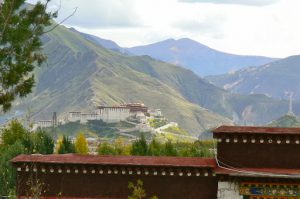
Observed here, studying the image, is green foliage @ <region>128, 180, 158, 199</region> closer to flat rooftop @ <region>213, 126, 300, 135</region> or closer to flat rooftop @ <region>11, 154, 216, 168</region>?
flat rooftop @ <region>11, 154, 216, 168</region>

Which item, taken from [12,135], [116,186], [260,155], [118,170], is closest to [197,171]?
[260,155]

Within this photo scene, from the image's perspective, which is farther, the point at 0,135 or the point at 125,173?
the point at 0,135

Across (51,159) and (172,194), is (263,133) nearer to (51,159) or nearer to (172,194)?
(172,194)

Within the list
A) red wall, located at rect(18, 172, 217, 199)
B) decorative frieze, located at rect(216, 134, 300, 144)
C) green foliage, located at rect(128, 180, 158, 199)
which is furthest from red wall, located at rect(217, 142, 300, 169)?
green foliage, located at rect(128, 180, 158, 199)

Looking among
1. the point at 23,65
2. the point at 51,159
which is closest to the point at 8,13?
the point at 23,65

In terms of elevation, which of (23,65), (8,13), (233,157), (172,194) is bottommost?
(172,194)

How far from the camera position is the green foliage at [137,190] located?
859 inches

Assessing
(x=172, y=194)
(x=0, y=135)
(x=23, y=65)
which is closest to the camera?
(x=23, y=65)

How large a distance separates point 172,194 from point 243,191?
9.29ft

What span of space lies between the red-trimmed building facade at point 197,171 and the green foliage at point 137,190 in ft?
0.81

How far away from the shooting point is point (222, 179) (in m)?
22.6

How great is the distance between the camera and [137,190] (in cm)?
2184

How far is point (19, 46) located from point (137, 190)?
28.0 ft

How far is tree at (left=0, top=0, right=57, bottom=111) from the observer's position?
49.3 ft
